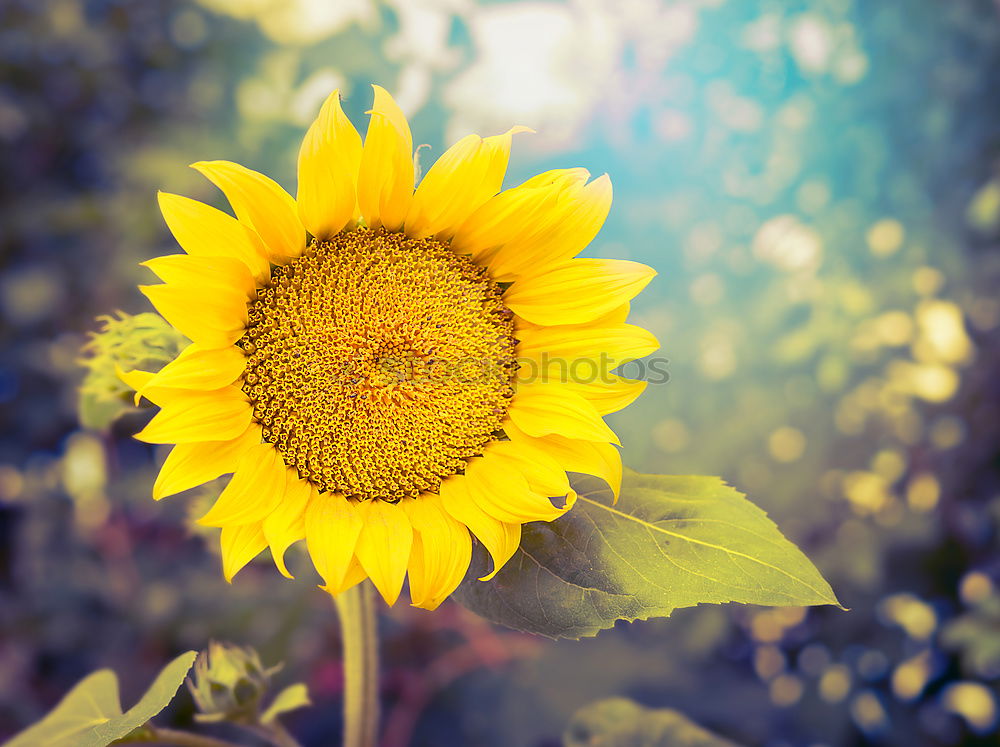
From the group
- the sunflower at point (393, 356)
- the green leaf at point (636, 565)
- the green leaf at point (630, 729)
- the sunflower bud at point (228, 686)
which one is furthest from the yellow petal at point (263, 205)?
the green leaf at point (630, 729)

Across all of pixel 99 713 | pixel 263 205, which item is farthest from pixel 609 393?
pixel 99 713

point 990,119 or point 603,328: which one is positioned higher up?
point 990,119

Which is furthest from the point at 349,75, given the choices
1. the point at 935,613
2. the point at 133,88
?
the point at 935,613

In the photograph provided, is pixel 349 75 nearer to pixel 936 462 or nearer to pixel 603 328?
Answer: pixel 603 328

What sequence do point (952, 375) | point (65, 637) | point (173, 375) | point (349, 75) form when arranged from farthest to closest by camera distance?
1. point (952, 375)
2. point (65, 637)
3. point (349, 75)
4. point (173, 375)

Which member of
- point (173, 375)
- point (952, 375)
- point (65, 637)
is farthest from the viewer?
point (952, 375)

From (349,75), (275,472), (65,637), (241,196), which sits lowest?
(65,637)

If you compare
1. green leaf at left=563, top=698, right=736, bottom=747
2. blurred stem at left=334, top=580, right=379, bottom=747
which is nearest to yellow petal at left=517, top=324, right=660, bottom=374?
blurred stem at left=334, top=580, right=379, bottom=747
